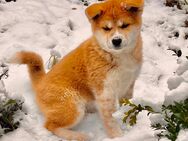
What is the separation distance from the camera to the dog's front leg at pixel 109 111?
3.88 m

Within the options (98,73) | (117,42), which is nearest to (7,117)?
(98,73)

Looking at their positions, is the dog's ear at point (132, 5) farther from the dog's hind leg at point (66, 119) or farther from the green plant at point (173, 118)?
the green plant at point (173, 118)

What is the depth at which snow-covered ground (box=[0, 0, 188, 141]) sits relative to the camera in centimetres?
402

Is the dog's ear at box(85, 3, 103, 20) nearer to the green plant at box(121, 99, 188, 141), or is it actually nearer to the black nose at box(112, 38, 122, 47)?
the black nose at box(112, 38, 122, 47)

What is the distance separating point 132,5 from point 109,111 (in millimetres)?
1014

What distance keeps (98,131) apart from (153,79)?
3.40 ft

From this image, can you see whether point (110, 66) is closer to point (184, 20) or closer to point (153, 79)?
point (153, 79)

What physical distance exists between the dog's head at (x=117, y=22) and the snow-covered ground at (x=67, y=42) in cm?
68

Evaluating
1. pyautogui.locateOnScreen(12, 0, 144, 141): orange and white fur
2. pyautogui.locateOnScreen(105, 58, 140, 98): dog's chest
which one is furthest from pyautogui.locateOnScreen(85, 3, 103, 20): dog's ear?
pyautogui.locateOnScreen(105, 58, 140, 98): dog's chest

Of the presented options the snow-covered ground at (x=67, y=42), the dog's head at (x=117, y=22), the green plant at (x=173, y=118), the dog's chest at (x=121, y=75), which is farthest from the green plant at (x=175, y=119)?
the dog's chest at (x=121, y=75)

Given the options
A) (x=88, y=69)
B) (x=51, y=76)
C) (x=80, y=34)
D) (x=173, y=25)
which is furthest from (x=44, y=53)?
(x=173, y=25)

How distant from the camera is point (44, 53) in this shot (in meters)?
5.11

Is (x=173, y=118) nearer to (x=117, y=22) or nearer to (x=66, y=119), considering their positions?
(x=117, y=22)

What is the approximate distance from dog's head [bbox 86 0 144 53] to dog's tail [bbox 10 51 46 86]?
0.79 m
